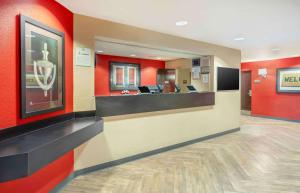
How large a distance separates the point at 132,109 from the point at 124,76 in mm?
3227

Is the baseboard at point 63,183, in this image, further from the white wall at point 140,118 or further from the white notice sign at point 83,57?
the white notice sign at point 83,57

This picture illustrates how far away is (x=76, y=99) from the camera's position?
3188 mm

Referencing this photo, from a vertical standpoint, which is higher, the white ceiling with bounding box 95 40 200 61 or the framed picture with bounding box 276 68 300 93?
the white ceiling with bounding box 95 40 200 61

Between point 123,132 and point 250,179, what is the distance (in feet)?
7.43

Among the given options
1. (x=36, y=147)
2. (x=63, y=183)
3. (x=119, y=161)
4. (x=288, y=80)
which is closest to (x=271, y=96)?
(x=288, y=80)

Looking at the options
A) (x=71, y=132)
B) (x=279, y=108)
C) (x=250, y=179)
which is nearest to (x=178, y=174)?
(x=250, y=179)

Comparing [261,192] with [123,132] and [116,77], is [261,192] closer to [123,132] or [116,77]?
[123,132]

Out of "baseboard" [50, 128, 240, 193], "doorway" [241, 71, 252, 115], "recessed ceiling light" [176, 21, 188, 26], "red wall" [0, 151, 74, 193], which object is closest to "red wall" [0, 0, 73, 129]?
"red wall" [0, 151, 74, 193]

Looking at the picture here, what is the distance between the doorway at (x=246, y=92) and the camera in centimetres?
939

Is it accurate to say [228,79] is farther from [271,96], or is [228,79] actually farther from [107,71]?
[107,71]

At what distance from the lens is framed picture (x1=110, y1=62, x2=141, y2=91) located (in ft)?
21.7

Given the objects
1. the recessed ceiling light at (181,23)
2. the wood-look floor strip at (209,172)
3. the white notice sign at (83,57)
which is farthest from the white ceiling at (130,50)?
the wood-look floor strip at (209,172)

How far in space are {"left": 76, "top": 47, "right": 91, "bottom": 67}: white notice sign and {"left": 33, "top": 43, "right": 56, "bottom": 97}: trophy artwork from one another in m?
0.61

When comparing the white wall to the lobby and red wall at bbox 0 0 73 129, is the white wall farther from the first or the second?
red wall at bbox 0 0 73 129
